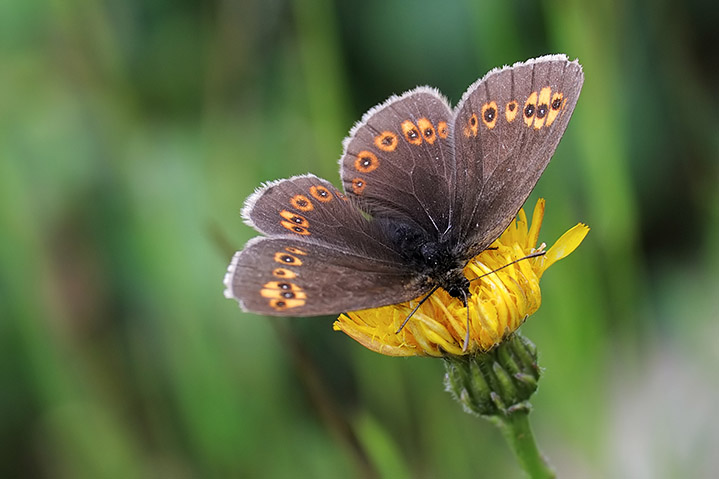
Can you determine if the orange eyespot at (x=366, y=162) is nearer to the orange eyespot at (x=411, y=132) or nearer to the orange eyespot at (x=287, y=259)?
the orange eyespot at (x=411, y=132)

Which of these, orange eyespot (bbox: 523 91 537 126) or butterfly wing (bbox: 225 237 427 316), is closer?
butterfly wing (bbox: 225 237 427 316)

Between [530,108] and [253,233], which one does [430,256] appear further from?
[253,233]

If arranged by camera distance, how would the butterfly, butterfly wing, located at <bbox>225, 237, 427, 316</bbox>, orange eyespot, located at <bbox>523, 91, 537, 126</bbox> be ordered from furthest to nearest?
orange eyespot, located at <bbox>523, 91, 537, 126</bbox> → the butterfly → butterfly wing, located at <bbox>225, 237, 427, 316</bbox>

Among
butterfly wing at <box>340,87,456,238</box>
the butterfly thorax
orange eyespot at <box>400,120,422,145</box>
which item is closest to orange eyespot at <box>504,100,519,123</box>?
butterfly wing at <box>340,87,456,238</box>

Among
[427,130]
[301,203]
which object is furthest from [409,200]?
[301,203]

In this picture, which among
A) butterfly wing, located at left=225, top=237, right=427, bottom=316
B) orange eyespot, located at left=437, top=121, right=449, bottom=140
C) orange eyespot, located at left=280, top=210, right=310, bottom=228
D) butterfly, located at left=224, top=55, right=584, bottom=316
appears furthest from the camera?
orange eyespot, located at left=437, top=121, right=449, bottom=140

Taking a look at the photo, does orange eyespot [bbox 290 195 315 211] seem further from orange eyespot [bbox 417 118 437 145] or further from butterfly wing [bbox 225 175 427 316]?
orange eyespot [bbox 417 118 437 145]

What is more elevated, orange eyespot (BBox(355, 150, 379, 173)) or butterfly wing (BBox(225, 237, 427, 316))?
orange eyespot (BBox(355, 150, 379, 173))
